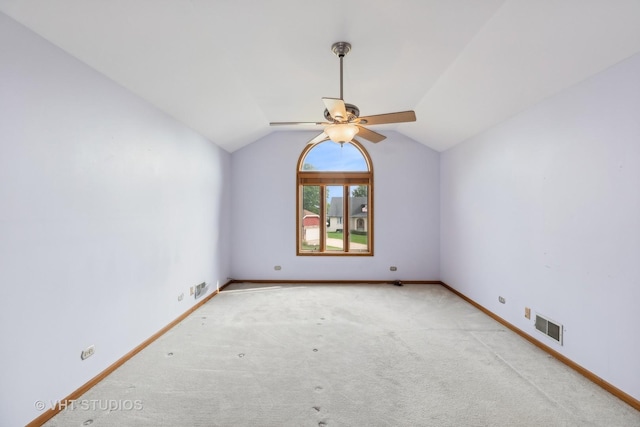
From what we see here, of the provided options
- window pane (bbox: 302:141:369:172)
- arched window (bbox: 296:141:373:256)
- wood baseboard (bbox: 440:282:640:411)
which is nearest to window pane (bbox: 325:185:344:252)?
arched window (bbox: 296:141:373:256)

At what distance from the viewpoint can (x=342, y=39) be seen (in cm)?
252

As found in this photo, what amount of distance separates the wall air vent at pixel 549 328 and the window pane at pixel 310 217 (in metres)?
3.70

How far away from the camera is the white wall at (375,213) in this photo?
5.48m

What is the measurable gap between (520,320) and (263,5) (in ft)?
13.6

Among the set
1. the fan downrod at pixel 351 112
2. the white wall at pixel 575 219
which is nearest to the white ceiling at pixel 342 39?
the white wall at pixel 575 219

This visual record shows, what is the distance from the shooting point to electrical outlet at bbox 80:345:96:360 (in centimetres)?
219

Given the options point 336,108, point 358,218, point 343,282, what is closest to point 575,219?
point 336,108

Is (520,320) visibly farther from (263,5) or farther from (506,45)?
(263,5)

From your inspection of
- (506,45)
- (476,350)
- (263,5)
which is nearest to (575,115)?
(506,45)

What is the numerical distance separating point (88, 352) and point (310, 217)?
4.06 meters

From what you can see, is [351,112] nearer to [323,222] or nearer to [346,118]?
[346,118]

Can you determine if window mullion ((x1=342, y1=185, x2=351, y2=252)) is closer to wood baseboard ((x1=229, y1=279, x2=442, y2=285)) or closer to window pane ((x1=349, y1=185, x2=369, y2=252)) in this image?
window pane ((x1=349, y1=185, x2=369, y2=252))

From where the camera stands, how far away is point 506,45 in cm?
239

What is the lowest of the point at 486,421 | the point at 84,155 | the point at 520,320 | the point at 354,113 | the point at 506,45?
the point at 486,421
